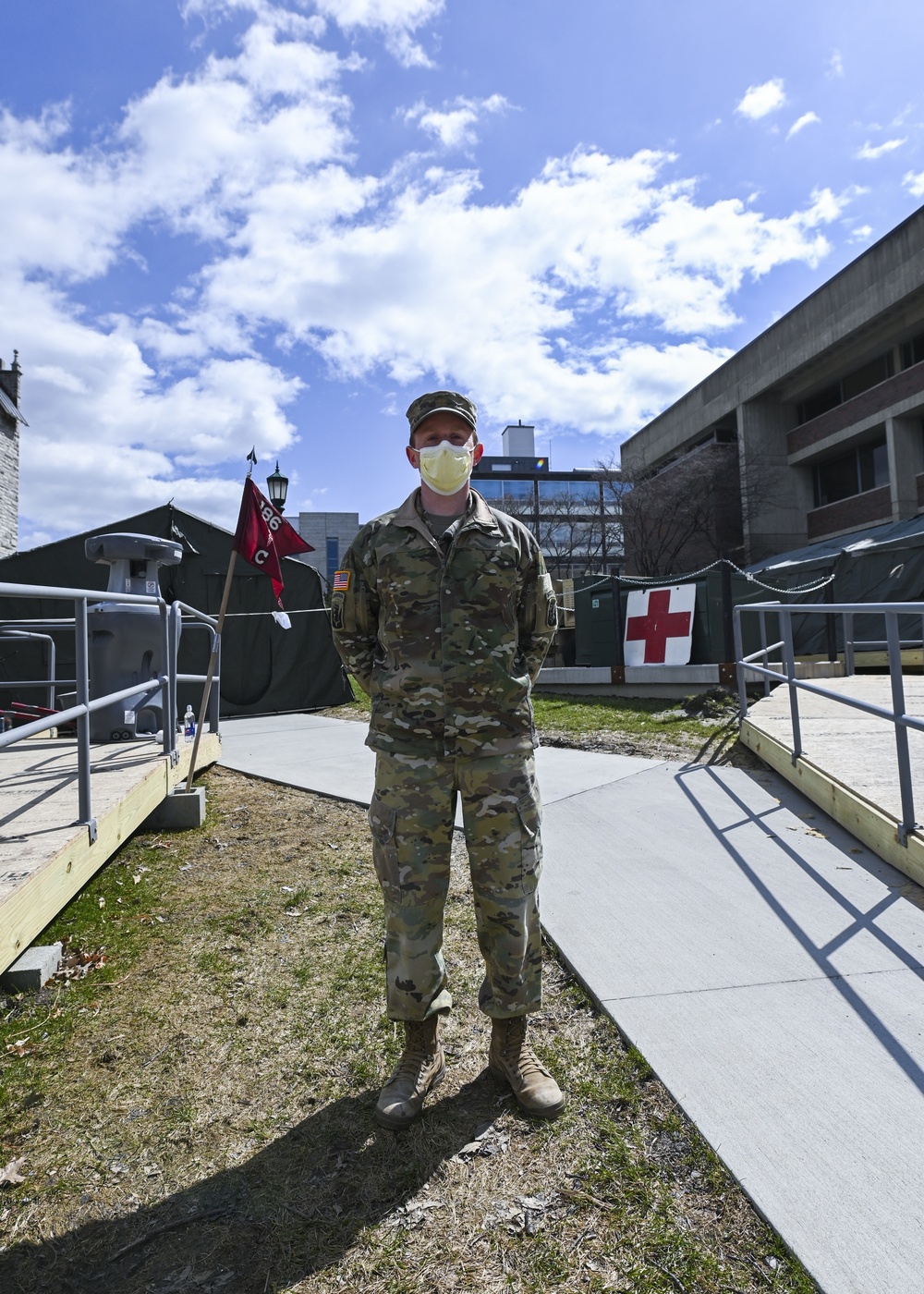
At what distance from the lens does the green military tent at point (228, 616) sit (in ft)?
42.5

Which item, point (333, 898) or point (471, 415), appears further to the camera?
point (333, 898)

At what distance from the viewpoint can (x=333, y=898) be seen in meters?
3.88

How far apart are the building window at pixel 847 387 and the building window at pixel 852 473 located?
1.81 meters

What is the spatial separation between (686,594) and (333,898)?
9.33 metres

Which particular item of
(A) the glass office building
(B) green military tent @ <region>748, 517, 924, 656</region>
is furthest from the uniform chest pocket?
(A) the glass office building

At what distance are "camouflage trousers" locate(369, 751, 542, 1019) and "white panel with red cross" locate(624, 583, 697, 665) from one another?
1014cm

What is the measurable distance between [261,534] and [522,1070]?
420 cm

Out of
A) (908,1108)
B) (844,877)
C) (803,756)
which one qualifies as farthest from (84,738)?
(803,756)

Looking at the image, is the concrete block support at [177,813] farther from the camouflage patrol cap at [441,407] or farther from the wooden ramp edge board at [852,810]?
the wooden ramp edge board at [852,810]

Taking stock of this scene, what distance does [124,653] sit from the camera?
611 centimetres

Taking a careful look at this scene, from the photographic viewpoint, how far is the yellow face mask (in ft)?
7.66

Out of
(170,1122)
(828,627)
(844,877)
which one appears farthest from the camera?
(828,627)

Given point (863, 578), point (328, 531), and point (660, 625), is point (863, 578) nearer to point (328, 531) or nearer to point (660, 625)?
point (660, 625)

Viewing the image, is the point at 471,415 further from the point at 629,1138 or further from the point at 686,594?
the point at 686,594
